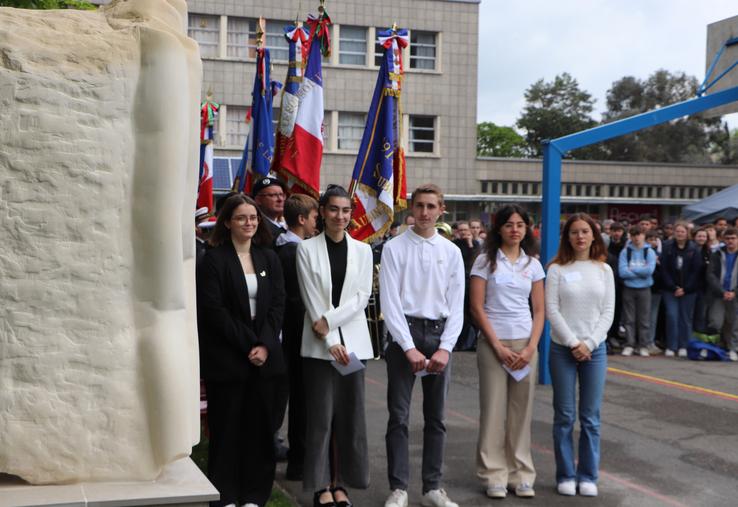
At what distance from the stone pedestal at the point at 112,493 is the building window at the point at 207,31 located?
28.8 m

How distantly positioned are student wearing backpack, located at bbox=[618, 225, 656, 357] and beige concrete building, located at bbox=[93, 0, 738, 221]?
18.8 meters


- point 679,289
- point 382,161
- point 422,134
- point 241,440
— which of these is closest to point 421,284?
point 241,440

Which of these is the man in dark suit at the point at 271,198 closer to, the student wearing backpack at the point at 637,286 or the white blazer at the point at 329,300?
the white blazer at the point at 329,300

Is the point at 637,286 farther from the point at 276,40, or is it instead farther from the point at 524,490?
the point at 276,40

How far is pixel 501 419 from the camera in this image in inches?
238

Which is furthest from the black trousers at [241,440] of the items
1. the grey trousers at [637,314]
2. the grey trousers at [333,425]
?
the grey trousers at [637,314]

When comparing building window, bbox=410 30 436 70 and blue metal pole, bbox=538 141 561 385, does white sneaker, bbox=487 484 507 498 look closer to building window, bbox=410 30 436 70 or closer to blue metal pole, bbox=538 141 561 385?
blue metal pole, bbox=538 141 561 385

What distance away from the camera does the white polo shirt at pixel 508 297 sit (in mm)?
6035

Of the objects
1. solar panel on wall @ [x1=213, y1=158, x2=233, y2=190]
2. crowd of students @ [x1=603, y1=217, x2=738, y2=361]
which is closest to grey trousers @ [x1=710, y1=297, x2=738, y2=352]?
crowd of students @ [x1=603, y1=217, x2=738, y2=361]

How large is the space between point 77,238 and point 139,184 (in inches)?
10.7

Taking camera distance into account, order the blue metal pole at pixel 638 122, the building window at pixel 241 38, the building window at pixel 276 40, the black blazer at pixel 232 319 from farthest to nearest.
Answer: the building window at pixel 241 38 → the building window at pixel 276 40 → the blue metal pole at pixel 638 122 → the black blazer at pixel 232 319

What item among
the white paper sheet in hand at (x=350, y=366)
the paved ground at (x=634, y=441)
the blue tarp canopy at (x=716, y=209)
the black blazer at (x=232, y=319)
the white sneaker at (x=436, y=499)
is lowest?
the paved ground at (x=634, y=441)

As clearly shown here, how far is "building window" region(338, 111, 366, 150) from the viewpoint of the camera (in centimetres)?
3183

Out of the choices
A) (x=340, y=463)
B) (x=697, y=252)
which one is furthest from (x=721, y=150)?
(x=340, y=463)
